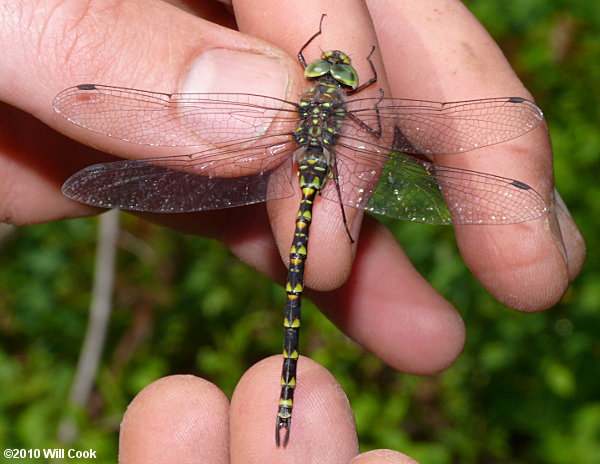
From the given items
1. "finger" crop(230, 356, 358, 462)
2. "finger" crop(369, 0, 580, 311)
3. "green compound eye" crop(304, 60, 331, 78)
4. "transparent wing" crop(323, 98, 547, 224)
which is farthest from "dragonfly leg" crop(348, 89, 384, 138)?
"finger" crop(230, 356, 358, 462)

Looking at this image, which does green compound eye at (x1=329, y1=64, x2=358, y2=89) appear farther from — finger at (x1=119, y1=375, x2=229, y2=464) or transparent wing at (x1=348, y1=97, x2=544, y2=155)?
finger at (x1=119, y1=375, x2=229, y2=464)

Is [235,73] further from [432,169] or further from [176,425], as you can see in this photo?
[176,425]

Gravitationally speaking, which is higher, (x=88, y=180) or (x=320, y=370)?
(x=88, y=180)

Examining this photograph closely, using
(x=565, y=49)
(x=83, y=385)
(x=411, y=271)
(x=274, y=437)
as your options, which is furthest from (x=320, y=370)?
(x=565, y=49)

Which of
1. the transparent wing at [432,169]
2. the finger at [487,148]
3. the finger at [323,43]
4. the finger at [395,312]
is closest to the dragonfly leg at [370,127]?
the transparent wing at [432,169]

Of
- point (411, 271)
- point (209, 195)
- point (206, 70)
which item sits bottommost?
point (411, 271)

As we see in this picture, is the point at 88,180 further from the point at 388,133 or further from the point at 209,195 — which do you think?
the point at 388,133

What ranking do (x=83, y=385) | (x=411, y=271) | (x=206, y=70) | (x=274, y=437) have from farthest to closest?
(x=83, y=385) → (x=411, y=271) → (x=274, y=437) → (x=206, y=70)
